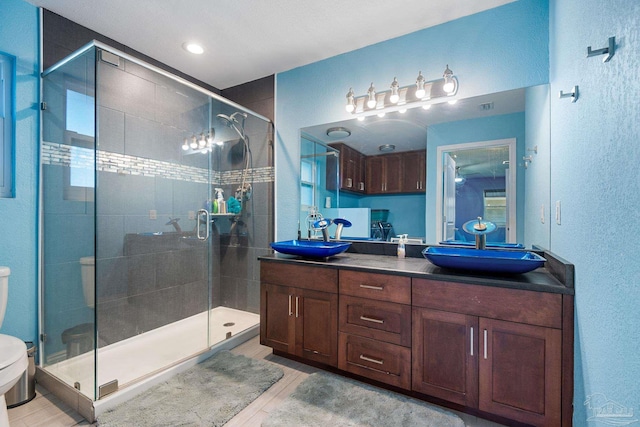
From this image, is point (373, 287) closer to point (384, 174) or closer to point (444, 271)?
point (444, 271)

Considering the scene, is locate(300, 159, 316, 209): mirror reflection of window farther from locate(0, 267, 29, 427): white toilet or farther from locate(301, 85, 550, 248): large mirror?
locate(0, 267, 29, 427): white toilet

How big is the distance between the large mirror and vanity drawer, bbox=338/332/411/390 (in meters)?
0.85

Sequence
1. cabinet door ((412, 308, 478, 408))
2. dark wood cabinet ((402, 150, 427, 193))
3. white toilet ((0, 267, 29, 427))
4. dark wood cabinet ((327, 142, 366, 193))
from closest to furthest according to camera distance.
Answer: white toilet ((0, 267, 29, 427)), cabinet door ((412, 308, 478, 408)), dark wood cabinet ((402, 150, 427, 193)), dark wood cabinet ((327, 142, 366, 193))

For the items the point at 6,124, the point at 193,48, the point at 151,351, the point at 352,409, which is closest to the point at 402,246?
the point at 352,409

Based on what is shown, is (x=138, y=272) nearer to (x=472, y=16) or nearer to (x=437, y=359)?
(x=437, y=359)

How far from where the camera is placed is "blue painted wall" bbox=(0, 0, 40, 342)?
1857 mm

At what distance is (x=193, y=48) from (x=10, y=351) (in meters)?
2.39

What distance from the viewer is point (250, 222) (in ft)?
10.0

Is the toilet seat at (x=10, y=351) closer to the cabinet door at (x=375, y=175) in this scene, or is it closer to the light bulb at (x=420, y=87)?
the cabinet door at (x=375, y=175)

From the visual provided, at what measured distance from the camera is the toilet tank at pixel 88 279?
5.81 ft

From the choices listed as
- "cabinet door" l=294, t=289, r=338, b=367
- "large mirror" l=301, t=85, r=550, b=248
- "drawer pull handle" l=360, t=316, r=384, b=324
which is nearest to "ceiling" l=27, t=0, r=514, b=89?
"large mirror" l=301, t=85, r=550, b=248

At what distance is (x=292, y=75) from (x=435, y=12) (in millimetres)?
1346

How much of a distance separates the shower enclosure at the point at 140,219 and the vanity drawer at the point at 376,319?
1.25 meters

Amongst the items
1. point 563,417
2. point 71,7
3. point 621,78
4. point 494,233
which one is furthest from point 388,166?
point 71,7
